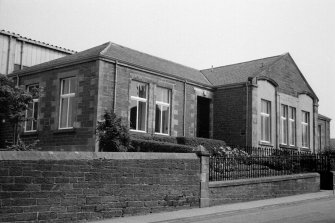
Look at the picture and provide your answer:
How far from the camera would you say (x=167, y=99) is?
22.5 m

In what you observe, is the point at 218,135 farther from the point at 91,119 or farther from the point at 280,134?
the point at 91,119

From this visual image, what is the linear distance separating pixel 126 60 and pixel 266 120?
10.4m

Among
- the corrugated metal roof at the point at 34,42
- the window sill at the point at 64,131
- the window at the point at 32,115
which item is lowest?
the window sill at the point at 64,131

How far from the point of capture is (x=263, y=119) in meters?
25.3

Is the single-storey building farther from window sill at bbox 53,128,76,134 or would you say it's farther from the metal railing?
the metal railing

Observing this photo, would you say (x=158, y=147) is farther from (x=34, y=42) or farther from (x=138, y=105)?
(x=34, y=42)

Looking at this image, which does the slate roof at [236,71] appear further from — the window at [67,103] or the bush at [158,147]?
the window at [67,103]

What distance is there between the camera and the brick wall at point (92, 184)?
9102mm

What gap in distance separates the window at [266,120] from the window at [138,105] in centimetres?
832

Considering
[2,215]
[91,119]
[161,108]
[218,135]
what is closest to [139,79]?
[161,108]

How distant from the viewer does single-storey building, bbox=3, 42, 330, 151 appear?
19.2 meters

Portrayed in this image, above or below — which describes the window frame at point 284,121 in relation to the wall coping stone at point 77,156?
above

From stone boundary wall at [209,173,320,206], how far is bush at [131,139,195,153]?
89.4 inches

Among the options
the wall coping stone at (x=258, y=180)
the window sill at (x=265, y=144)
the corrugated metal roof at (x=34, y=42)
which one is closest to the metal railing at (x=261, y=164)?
the wall coping stone at (x=258, y=180)
